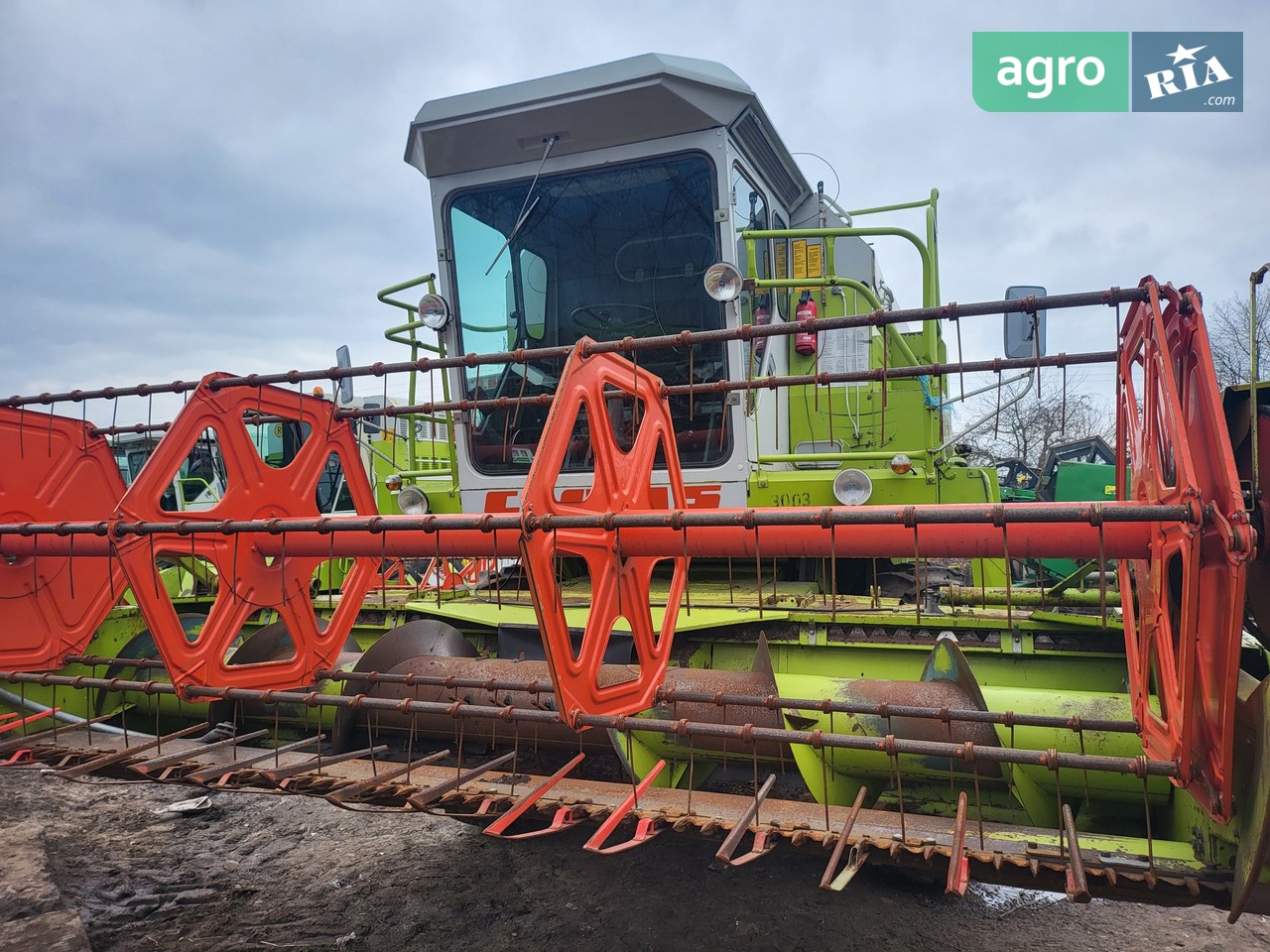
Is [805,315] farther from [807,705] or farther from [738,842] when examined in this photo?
[738,842]

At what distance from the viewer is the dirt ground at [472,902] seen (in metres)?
3.01

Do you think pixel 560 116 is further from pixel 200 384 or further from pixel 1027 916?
pixel 1027 916

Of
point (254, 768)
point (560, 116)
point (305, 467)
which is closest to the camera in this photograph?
point (254, 768)

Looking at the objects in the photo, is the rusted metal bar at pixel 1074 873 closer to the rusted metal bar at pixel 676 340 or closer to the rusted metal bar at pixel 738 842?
the rusted metal bar at pixel 738 842

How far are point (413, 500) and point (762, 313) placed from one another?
2.31 metres

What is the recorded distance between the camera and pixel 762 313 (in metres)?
4.88

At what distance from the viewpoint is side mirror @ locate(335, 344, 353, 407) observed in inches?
146

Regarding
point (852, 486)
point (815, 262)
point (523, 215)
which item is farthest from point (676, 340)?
point (815, 262)

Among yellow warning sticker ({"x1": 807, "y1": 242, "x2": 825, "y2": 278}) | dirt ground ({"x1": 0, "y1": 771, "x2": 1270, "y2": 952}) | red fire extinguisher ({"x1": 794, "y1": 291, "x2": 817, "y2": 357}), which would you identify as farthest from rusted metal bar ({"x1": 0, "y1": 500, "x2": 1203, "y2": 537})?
red fire extinguisher ({"x1": 794, "y1": 291, "x2": 817, "y2": 357})

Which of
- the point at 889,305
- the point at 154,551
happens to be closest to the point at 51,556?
the point at 154,551

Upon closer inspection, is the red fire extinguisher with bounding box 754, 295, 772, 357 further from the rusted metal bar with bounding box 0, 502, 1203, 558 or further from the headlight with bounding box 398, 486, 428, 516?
the rusted metal bar with bounding box 0, 502, 1203, 558

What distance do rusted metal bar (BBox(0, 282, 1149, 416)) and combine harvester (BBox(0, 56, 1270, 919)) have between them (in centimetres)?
2

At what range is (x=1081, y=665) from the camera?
125 inches

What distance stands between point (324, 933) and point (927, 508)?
268 centimetres
